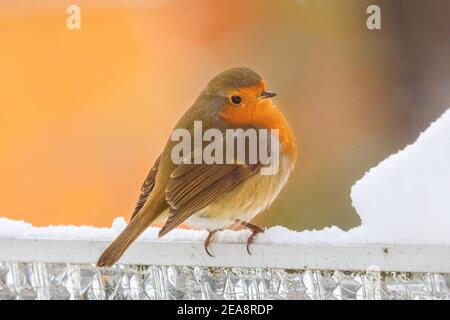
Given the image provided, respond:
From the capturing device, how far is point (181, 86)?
13.5 feet

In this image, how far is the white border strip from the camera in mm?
1773

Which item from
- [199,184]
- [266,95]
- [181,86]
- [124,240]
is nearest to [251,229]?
[199,184]

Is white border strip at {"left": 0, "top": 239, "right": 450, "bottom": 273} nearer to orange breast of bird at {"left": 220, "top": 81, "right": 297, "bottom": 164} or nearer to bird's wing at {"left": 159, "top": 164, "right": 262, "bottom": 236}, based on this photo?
bird's wing at {"left": 159, "top": 164, "right": 262, "bottom": 236}

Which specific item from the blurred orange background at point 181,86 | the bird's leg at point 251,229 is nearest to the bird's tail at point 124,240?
the bird's leg at point 251,229

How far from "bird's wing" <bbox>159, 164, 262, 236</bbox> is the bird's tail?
0.08m

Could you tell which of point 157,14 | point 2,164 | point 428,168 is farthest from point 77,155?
point 428,168

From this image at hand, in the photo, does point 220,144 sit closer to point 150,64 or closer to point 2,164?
point 150,64

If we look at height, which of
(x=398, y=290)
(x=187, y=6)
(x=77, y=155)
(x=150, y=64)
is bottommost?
(x=398, y=290)

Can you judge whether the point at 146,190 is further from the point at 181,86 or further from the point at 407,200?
the point at 181,86

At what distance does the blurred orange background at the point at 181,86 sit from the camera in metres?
4.03

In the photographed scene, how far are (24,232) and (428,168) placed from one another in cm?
99

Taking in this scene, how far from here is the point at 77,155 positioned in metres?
4.42

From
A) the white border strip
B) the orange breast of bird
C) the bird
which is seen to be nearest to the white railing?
the white border strip

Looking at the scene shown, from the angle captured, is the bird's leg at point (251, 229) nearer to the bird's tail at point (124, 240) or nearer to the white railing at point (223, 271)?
the white railing at point (223, 271)
